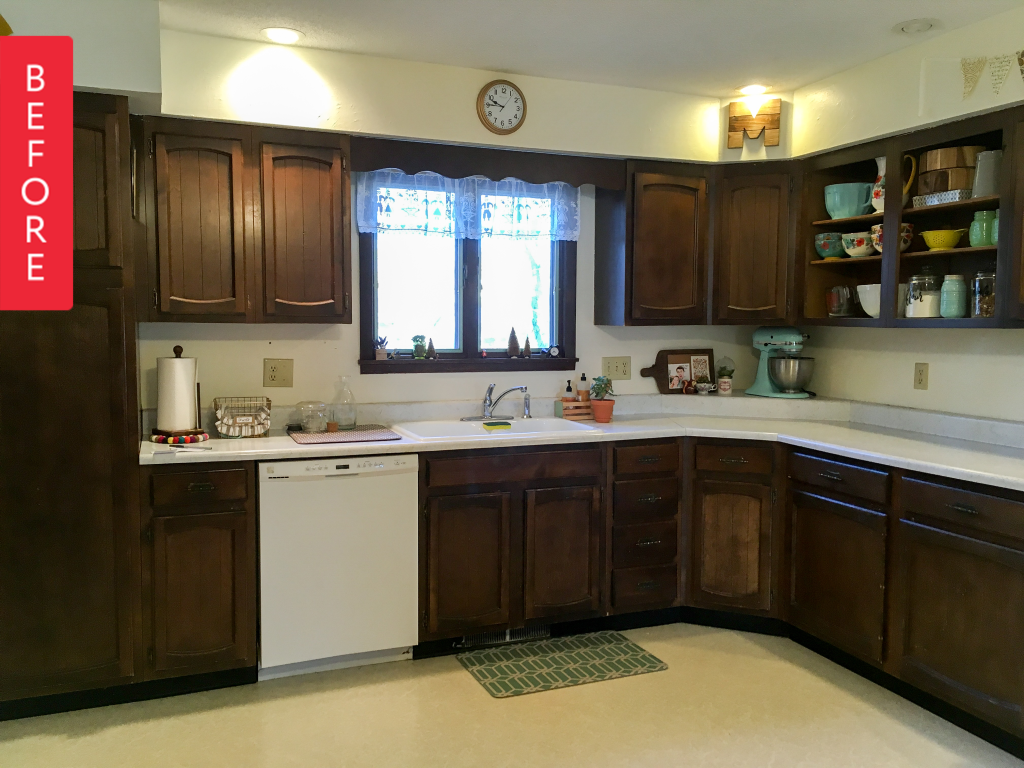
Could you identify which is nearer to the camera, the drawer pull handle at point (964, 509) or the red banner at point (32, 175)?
the red banner at point (32, 175)

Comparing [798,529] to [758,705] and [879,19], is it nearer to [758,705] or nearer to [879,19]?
[758,705]

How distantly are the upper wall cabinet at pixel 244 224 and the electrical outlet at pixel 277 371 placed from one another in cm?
33

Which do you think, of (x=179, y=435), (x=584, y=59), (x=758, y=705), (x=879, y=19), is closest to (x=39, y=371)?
(x=179, y=435)

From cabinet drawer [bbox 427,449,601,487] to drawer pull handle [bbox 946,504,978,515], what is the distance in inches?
52.1

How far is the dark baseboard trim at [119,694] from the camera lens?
2.75 metres

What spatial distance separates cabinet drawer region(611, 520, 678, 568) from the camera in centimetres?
349

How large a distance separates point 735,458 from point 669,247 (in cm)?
103

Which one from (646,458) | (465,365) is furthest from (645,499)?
(465,365)

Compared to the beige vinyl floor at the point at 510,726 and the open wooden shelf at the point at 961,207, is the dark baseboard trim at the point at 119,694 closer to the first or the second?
the beige vinyl floor at the point at 510,726

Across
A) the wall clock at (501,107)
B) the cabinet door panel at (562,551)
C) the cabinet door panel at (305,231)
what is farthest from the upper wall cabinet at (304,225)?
the cabinet door panel at (562,551)

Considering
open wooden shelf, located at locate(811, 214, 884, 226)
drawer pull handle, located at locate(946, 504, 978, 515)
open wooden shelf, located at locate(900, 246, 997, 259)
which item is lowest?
drawer pull handle, located at locate(946, 504, 978, 515)

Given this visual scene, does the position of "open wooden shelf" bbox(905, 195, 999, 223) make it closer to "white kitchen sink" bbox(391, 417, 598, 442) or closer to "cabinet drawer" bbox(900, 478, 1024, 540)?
"cabinet drawer" bbox(900, 478, 1024, 540)

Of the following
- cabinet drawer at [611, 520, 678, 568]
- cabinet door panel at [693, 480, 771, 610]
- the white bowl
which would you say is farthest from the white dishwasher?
the white bowl

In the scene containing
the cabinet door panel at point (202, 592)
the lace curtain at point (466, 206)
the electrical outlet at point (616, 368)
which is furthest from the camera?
the electrical outlet at point (616, 368)
